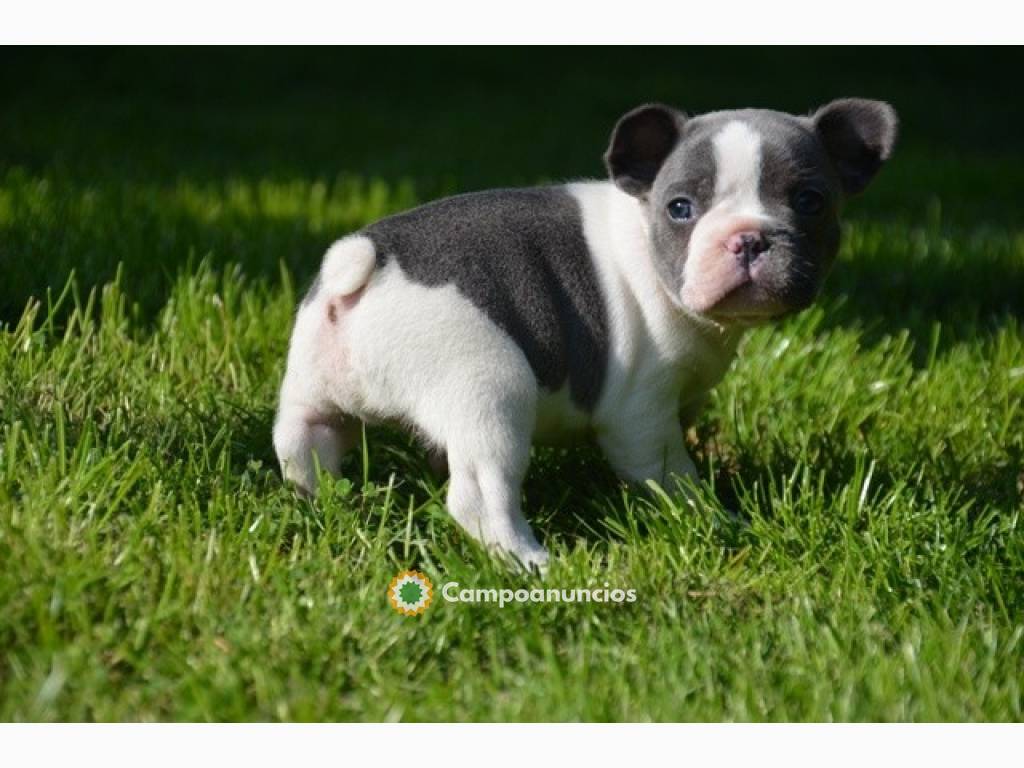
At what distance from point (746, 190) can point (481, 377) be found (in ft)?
2.45

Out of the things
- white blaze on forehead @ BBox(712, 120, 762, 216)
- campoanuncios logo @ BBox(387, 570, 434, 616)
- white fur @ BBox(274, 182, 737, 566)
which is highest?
white blaze on forehead @ BBox(712, 120, 762, 216)

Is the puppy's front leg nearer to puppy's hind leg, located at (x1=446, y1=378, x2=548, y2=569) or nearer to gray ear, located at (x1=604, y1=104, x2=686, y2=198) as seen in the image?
puppy's hind leg, located at (x1=446, y1=378, x2=548, y2=569)

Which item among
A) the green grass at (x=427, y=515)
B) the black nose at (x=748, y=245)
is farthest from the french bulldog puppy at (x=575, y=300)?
the green grass at (x=427, y=515)

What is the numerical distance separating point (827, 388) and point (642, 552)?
1.30 m

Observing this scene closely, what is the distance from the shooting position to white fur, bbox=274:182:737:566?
10.9 ft

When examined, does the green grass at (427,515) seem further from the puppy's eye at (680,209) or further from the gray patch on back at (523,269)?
the puppy's eye at (680,209)

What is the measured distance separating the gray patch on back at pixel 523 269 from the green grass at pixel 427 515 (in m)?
0.37

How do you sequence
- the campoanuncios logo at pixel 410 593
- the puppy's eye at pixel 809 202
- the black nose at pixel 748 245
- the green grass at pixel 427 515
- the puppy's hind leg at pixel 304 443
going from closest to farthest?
the green grass at pixel 427 515, the campoanuncios logo at pixel 410 593, the black nose at pixel 748 245, the puppy's eye at pixel 809 202, the puppy's hind leg at pixel 304 443

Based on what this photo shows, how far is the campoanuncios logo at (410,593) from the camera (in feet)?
10.1

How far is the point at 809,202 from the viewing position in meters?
3.45

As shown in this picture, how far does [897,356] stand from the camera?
15.5 feet

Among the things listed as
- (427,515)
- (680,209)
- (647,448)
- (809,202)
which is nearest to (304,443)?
(427,515)

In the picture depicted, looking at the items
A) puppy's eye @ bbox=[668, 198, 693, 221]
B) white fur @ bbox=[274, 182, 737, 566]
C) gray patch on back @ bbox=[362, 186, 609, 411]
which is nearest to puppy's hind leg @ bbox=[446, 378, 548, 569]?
white fur @ bbox=[274, 182, 737, 566]

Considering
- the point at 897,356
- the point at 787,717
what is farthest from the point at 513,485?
the point at 897,356
